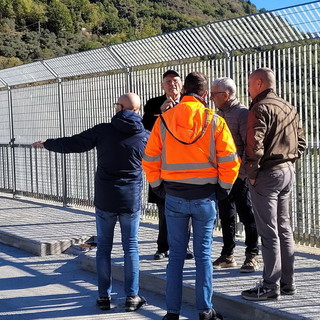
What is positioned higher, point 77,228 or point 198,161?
point 198,161

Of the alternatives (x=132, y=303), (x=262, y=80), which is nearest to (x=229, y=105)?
(x=262, y=80)

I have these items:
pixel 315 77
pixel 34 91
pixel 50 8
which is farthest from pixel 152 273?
pixel 50 8

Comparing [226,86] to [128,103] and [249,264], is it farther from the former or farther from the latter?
[249,264]

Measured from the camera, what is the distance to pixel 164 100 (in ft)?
23.9

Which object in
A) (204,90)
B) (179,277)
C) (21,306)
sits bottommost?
(21,306)

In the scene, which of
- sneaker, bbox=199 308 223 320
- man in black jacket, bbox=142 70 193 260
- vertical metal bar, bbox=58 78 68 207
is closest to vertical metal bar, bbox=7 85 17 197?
vertical metal bar, bbox=58 78 68 207

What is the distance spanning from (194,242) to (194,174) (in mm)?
545

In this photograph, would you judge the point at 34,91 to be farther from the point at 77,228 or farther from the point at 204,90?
the point at 204,90

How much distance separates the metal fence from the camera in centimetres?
746

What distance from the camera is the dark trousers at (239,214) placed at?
6.49m

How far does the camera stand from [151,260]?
7.29 meters

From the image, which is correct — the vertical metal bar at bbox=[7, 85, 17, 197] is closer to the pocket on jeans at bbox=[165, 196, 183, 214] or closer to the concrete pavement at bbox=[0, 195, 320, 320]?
the concrete pavement at bbox=[0, 195, 320, 320]

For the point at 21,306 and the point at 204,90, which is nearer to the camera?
the point at 204,90

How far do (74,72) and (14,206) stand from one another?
294cm
